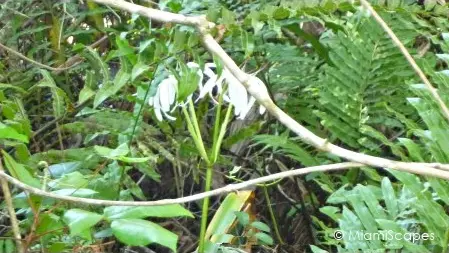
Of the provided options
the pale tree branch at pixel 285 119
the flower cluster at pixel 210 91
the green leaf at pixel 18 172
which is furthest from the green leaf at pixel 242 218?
the pale tree branch at pixel 285 119

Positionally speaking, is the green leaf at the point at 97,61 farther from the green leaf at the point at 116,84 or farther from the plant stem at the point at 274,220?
the plant stem at the point at 274,220

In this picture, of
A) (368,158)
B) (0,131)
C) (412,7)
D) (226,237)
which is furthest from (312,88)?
(368,158)

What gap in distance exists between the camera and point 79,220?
885 millimetres

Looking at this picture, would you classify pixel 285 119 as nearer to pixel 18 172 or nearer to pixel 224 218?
pixel 18 172

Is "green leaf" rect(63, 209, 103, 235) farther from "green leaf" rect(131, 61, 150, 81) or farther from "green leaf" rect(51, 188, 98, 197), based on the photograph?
"green leaf" rect(131, 61, 150, 81)

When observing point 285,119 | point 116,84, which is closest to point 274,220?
point 116,84

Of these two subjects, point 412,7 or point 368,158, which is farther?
point 412,7

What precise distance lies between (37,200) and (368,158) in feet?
1.65

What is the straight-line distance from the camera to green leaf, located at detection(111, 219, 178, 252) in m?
0.86

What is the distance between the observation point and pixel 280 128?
63.5 inches

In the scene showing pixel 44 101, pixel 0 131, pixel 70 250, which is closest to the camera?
pixel 0 131

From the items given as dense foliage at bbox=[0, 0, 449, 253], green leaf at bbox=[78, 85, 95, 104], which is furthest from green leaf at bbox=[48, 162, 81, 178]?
green leaf at bbox=[78, 85, 95, 104]

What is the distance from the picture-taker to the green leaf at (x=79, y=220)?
0.87 metres

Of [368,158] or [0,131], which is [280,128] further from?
[368,158]
